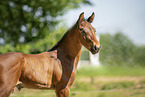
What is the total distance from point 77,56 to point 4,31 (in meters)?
8.20

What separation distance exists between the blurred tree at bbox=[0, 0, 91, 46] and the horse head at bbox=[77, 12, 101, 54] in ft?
23.5

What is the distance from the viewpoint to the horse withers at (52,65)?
207 cm

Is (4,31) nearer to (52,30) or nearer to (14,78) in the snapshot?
(52,30)

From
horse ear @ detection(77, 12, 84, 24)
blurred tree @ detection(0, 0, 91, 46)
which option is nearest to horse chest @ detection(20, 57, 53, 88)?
horse ear @ detection(77, 12, 84, 24)

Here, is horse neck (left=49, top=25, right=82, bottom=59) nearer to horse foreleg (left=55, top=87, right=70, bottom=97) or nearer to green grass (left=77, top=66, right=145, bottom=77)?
horse foreleg (left=55, top=87, right=70, bottom=97)

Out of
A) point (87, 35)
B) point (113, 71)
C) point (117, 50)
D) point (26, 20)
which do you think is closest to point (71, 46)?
point (87, 35)

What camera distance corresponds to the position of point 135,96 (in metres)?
4.29

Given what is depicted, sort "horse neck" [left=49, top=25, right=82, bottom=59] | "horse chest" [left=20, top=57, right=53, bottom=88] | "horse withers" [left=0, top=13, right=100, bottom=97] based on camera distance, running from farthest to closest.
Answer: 1. "horse neck" [left=49, top=25, right=82, bottom=59]
2. "horse chest" [left=20, top=57, right=53, bottom=88]
3. "horse withers" [left=0, top=13, right=100, bottom=97]

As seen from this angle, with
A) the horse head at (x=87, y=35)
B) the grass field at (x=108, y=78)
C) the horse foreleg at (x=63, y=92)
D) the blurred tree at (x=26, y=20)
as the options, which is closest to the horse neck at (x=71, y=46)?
the horse head at (x=87, y=35)

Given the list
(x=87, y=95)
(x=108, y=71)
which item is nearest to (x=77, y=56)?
(x=87, y=95)

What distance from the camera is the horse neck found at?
2562mm

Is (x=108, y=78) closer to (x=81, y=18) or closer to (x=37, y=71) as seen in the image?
(x=81, y=18)

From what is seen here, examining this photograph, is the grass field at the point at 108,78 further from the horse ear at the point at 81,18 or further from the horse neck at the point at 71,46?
the horse ear at the point at 81,18

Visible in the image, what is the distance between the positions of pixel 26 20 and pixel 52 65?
7.88 meters
